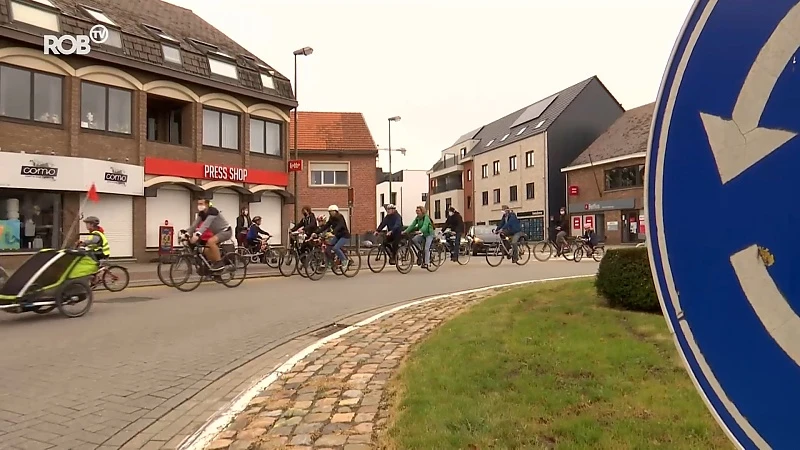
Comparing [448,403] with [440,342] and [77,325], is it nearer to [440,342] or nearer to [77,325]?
[440,342]

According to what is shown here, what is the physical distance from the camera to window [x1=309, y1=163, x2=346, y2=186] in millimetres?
42062

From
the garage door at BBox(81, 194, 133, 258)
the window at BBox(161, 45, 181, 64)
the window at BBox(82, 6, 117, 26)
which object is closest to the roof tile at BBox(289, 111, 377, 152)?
the window at BBox(161, 45, 181, 64)

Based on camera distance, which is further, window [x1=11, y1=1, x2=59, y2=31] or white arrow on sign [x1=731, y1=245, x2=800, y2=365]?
window [x1=11, y1=1, x2=59, y2=31]

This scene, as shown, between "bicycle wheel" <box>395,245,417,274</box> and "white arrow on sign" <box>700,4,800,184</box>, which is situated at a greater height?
"white arrow on sign" <box>700,4,800,184</box>

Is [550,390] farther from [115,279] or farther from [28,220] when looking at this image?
[28,220]

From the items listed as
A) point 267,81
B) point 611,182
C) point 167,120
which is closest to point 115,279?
point 167,120

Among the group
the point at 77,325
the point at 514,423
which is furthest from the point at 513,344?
the point at 77,325

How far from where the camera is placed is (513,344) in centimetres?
584

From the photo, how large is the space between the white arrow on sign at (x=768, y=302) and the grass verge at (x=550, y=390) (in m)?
1.35

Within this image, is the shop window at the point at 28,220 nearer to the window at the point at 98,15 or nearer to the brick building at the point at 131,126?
the brick building at the point at 131,126

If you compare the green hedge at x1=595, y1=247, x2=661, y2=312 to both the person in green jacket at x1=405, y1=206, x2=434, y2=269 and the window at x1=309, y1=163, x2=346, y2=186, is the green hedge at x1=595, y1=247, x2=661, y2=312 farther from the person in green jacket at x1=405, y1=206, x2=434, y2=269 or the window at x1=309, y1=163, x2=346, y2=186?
the window at x1=309, y1=163, x2=346, y2=186

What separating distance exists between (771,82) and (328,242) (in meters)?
15.1

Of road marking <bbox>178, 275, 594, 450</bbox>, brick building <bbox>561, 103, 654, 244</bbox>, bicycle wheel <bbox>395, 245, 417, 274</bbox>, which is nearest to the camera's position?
road marking <bbox>178, 275, 594, 450</bbox>

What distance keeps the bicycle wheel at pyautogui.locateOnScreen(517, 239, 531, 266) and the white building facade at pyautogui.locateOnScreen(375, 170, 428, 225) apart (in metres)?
60.9
